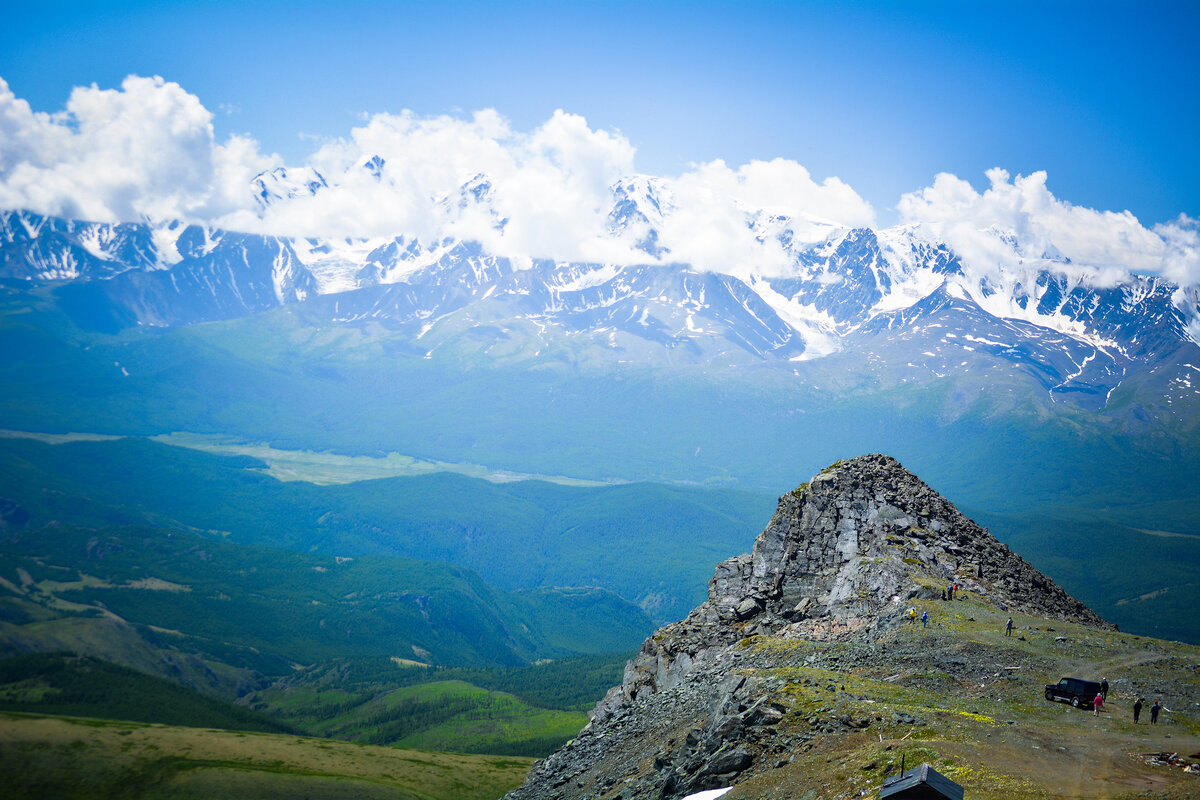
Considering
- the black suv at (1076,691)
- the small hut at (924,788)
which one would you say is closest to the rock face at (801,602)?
the black suv at (1076,691)

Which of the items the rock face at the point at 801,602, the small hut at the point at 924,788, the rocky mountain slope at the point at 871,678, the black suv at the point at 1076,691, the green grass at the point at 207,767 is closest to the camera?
the small hut at the point at 924,788

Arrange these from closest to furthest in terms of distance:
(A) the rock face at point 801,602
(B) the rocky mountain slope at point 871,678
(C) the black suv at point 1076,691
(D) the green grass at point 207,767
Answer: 1. (B) the rocky mountain slope at point 871,678
2. (C) the black suv at point 1076,691
3. (A) the rock face at point 801,602
4. (D) the green grass at point 207,767

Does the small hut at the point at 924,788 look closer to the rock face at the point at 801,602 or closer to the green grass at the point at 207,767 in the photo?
the rock face at the point at 801,602

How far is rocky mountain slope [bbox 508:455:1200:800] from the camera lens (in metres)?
38.2

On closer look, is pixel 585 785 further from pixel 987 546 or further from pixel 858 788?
pixel 987 546

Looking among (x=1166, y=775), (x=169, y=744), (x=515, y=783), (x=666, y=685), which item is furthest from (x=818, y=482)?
(x=169, y=744)

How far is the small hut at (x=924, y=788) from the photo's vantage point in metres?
30.8

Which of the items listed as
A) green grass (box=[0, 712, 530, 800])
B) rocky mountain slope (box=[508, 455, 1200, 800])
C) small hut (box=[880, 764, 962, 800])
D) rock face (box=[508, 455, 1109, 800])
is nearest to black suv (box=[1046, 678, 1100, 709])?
rocky mountain slope (box=[508, 455, 1200, 800])

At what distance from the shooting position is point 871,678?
54.2 metres

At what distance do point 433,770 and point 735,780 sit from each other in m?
158

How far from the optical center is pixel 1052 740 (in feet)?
132

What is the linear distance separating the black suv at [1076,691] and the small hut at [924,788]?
20.7 meters

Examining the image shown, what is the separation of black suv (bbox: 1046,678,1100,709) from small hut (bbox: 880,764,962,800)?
817 inches

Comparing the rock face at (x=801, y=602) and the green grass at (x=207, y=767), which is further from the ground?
the rock face at (x=801, y=602)
